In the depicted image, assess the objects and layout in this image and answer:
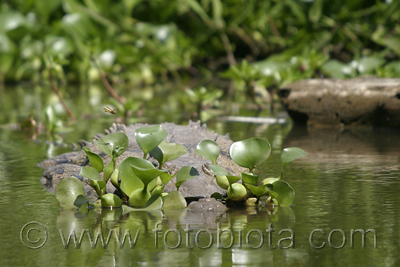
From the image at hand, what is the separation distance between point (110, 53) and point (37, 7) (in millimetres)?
1380

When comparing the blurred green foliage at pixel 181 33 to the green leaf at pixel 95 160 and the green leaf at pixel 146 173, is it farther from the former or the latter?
the green leaf at pixel 146 173

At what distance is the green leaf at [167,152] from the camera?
1.84 meters

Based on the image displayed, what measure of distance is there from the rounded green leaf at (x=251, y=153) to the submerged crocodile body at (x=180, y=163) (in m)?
0.13

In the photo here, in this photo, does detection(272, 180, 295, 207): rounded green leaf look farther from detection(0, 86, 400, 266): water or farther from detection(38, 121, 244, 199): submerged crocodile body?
detection(38, 121, 244, 199): submerged crocodile body

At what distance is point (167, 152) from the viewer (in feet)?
6.06

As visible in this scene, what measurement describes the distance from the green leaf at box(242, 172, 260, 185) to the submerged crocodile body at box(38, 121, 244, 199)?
5.0 inches

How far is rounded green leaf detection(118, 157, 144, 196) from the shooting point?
1730 millimetres

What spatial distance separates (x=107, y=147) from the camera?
187 centimetres

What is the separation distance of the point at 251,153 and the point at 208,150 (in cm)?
15

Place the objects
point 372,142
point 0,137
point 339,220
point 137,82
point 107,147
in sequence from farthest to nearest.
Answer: point 137,82, point 0,137, point 372,142, point 107,147, point 339,220

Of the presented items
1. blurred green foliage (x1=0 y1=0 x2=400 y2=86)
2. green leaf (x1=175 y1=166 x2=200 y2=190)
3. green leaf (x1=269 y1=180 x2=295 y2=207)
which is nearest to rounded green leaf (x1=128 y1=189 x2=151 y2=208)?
green leaf (x1=175 y1=166 x2=200 y2=190)

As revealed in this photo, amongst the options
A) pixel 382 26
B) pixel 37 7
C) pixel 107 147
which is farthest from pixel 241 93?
pixel 107 147

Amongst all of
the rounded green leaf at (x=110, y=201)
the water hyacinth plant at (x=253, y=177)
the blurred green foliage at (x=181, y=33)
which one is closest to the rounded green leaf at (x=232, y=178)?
the water hyacinth plant at (x=253, y=177)

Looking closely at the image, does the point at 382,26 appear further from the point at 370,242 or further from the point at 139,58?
the point at 370,242
